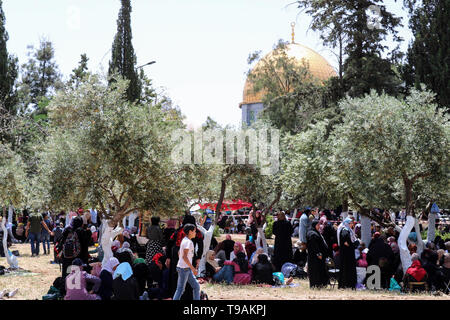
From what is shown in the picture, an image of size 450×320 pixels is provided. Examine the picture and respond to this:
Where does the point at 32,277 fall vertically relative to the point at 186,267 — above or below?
below

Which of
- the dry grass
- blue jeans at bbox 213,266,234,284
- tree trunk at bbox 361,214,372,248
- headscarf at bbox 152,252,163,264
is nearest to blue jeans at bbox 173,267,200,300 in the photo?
headscarf at bbox 152,252,163,264

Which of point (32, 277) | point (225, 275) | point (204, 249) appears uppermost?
point (204, 249)

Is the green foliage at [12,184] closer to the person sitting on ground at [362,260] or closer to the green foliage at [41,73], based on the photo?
the person sitting on ground at [362,260]

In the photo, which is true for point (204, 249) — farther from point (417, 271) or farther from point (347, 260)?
point (417, 271)

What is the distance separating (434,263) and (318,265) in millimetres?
2745

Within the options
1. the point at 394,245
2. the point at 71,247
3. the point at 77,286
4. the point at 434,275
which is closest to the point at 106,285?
the point at 77,286

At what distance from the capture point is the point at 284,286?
1319cm

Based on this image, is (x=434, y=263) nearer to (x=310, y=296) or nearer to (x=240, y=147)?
(x=310, y=296)

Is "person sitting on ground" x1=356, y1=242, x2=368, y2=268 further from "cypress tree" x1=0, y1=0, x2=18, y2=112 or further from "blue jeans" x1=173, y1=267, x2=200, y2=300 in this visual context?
"cypress tree" x1=0, y1=0, x2=18, y2=112

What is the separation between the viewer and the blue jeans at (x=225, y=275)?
13234 millimetres

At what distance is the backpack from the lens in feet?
41.3

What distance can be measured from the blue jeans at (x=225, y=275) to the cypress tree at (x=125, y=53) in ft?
63.2
